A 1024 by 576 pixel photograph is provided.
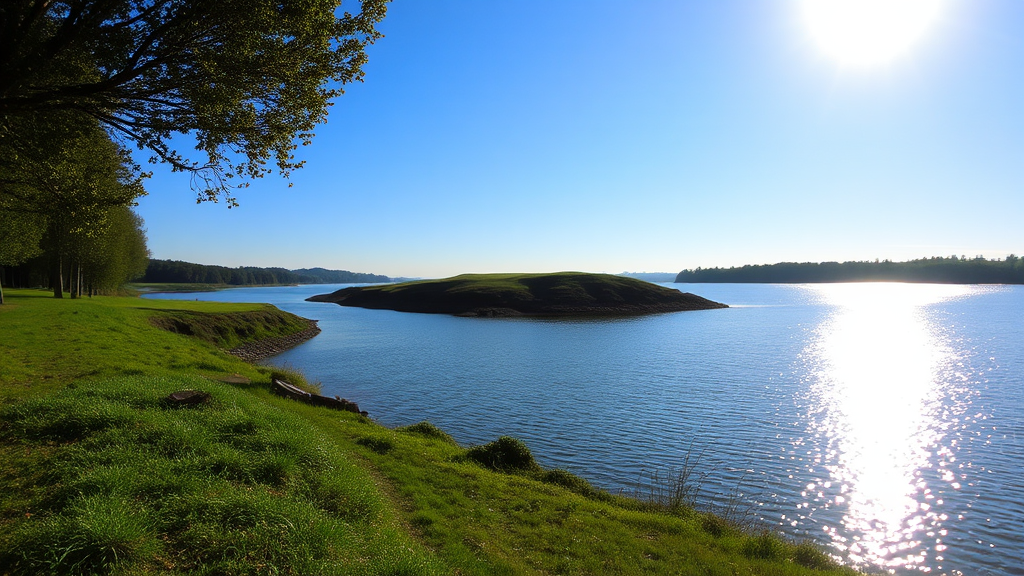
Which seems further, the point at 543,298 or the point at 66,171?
the point at 543,298

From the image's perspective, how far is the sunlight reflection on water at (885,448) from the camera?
15586 mm

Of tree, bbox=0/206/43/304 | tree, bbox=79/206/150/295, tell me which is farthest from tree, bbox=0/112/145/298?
tree, bbox=79/206/150/295

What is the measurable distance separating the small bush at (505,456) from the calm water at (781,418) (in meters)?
3.03

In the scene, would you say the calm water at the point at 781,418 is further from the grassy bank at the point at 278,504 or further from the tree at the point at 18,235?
the tree at the point at 18,235

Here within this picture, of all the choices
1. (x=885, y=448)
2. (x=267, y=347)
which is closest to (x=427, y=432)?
(x=885, y=448)

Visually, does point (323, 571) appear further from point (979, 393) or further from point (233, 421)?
point (979, 393)

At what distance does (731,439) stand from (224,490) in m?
23.2

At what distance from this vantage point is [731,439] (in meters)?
24.8

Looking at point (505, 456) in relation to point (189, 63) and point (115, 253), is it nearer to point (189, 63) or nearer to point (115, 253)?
point (189, 63)

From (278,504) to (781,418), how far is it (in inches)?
1138

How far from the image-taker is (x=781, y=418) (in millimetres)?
28844

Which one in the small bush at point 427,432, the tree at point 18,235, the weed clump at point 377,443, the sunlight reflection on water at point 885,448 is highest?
the tree at point 18,235

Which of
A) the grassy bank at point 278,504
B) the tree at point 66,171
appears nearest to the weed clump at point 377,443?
the grassy bank at point 278,504

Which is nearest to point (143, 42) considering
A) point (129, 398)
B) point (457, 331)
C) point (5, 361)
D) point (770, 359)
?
point (129, 398)
